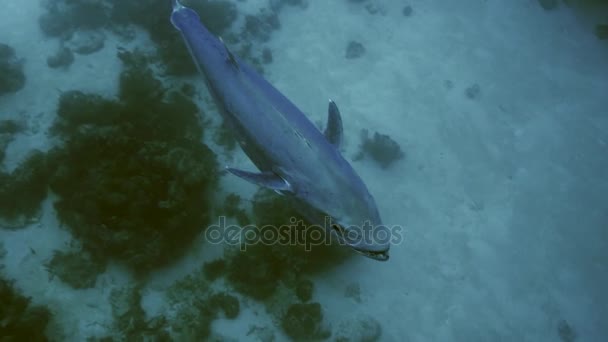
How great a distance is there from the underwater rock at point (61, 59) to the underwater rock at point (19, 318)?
4.82 m

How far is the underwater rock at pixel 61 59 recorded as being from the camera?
7645 millimetres

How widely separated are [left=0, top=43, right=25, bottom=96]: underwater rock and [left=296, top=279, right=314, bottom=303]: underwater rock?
663 cm

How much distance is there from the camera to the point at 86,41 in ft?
26.7

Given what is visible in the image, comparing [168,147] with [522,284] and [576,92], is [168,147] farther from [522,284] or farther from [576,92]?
[576,92]

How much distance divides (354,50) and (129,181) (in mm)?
6639

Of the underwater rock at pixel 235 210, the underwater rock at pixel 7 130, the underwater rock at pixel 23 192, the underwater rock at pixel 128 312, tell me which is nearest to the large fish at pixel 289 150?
the underwater rock at pixel 235 210

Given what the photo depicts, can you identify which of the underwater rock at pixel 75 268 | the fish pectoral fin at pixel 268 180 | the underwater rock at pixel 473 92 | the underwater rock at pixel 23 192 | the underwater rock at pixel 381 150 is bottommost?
the underwater rock at pixel 75 268

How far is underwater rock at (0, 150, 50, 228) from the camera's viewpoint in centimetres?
546

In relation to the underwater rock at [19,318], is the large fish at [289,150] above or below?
above

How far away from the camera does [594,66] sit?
10789 mm

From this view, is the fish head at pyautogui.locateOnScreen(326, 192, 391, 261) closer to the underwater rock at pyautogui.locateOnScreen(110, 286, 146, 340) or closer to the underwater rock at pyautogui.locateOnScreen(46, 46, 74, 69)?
the underwater rock at pyautogui.locateOnScreen(110, 286, 146, 340)

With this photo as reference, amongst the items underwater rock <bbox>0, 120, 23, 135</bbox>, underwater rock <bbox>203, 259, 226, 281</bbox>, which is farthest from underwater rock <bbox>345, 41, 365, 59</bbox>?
underwater rock <bbox>0, 120, 23, 135</bbox>

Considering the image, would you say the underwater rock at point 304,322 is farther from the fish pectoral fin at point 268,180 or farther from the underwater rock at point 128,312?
the fish pectoral fin at point 268,180

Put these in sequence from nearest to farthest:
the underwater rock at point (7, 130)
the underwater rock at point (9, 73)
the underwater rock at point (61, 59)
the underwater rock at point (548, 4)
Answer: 1. the underwater rock at point (7, 130)
2. the underwater rock at point (9, 73)
3. the underwater rock at point (61, 59)
4. the underwater rock at point (548, 4)
